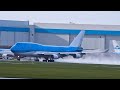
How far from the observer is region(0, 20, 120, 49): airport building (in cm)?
10212

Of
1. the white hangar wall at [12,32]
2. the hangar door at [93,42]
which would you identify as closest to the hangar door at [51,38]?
the white hangar wall at [12,32]

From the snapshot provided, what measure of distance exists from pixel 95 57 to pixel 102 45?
98.3 feet

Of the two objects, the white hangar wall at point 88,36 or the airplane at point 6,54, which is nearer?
the airplane at point 6,54

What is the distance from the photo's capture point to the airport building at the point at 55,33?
4021 inches

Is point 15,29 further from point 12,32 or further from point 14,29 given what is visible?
point 12,32

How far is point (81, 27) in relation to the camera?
357 feet

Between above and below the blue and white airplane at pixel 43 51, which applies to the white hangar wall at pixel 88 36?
above

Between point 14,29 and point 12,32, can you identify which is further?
point 14,29

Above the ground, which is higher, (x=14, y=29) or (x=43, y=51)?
(x=14, y=29)

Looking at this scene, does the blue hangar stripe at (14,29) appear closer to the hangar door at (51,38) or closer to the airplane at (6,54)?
the hangar door at (51,38)

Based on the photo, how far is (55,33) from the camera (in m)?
107

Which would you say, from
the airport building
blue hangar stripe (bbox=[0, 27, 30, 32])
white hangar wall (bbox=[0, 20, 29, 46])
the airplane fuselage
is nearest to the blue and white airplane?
the airplane fuselage

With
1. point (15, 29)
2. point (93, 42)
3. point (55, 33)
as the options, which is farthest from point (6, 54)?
point (93, 42)
